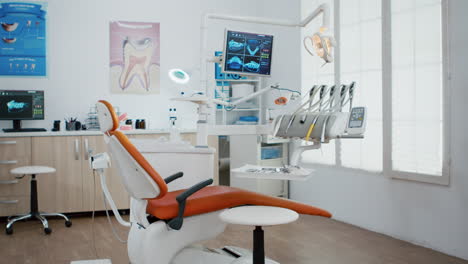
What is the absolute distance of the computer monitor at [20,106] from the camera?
4461 millimetres

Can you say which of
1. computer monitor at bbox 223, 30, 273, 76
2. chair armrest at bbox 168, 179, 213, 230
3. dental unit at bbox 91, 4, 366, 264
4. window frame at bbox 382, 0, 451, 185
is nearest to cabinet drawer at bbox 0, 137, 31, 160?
dental unit at bbox 91, 4, 366, 264

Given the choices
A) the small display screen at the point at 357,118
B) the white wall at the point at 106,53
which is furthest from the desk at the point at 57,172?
the small display screen at the point at 357,118

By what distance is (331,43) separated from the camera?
98.0 inches

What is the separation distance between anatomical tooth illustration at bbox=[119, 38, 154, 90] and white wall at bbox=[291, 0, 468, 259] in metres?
2.62

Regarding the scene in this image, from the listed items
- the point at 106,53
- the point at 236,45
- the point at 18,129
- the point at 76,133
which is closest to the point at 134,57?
the point at 106,53

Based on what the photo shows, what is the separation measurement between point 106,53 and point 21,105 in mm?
1138

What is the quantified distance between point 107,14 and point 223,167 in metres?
2.45

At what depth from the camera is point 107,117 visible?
211cm

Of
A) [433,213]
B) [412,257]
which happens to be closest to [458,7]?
[433,213]

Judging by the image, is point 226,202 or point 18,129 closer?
point 226,202

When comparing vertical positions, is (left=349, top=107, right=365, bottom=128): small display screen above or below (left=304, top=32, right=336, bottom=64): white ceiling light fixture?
below

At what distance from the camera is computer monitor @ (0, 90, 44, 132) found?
4461 millimetres

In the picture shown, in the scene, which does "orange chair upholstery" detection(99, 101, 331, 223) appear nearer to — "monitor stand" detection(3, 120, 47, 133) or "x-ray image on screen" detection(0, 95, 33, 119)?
"monitor stand" detection(3, 120, 47, 133)

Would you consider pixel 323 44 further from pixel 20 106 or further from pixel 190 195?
pixel 20 106
